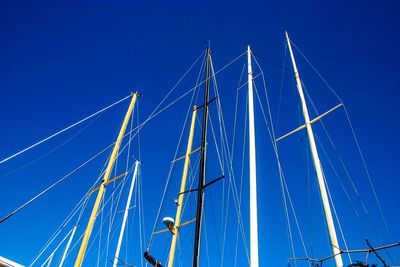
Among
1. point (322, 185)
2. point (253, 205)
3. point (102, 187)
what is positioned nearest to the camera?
point (253, 205)

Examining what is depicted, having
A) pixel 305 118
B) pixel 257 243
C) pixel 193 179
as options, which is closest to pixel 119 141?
pixel 193 179

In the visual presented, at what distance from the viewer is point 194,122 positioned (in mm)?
19734

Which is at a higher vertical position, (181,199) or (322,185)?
(181,199)

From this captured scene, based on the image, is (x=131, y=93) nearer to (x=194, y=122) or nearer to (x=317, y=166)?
(x=194, y=122)

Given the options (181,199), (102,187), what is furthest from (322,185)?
(102,187)

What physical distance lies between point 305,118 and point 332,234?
5.55 metres

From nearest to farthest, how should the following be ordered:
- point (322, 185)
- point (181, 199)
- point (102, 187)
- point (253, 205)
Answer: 1. point (253, 205)
2. point (322, 185)
3. point (102, 187)
4. point (181, 199)

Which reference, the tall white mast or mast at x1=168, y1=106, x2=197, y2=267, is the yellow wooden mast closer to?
mast at x1=168, y1=106, x2=197, y2=267

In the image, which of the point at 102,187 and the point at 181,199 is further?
the point at 181,199

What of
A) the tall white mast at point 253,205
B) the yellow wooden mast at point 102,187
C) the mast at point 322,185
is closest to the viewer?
the tall white mast at point 253,205

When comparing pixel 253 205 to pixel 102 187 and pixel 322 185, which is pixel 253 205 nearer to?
pixel 322 185

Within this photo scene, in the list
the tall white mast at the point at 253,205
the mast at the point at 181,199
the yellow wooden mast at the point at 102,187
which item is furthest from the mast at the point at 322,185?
the yellow wooden mast at the point at 102,187

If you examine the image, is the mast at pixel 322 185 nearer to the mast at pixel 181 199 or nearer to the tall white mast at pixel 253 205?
the tall white mast at pixel 253 205

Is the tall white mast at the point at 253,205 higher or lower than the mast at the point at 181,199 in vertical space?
lower
